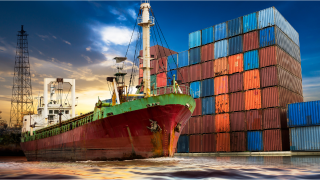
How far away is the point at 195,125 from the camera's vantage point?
38.3 m

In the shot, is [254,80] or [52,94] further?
[52,94]

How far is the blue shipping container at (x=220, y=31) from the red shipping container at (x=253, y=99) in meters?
9.11

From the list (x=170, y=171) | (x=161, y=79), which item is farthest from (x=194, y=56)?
(x=170, y=171)

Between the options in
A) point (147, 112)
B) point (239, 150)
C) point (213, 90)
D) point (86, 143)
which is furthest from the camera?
point (213, 90)

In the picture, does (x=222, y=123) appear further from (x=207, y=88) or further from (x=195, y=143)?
(x=207, y=88)

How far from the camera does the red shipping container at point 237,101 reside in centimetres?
3397

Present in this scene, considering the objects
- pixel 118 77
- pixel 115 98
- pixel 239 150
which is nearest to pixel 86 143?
pixel 115 98

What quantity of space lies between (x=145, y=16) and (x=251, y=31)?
54.9 ft

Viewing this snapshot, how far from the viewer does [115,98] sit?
23.9 meters

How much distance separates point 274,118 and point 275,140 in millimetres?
2488

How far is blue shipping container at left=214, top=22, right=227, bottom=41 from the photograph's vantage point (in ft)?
124

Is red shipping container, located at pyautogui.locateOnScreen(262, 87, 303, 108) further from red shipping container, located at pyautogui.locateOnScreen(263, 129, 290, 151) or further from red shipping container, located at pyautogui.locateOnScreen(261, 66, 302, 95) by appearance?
red shipping container, located at pyautogui.locateOnScreen(263, 129, 290, 151)

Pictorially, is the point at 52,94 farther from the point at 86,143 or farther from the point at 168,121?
the point at 168,121

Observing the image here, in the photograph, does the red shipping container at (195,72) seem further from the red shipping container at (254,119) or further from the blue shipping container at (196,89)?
the red shipping container at (254,119)
